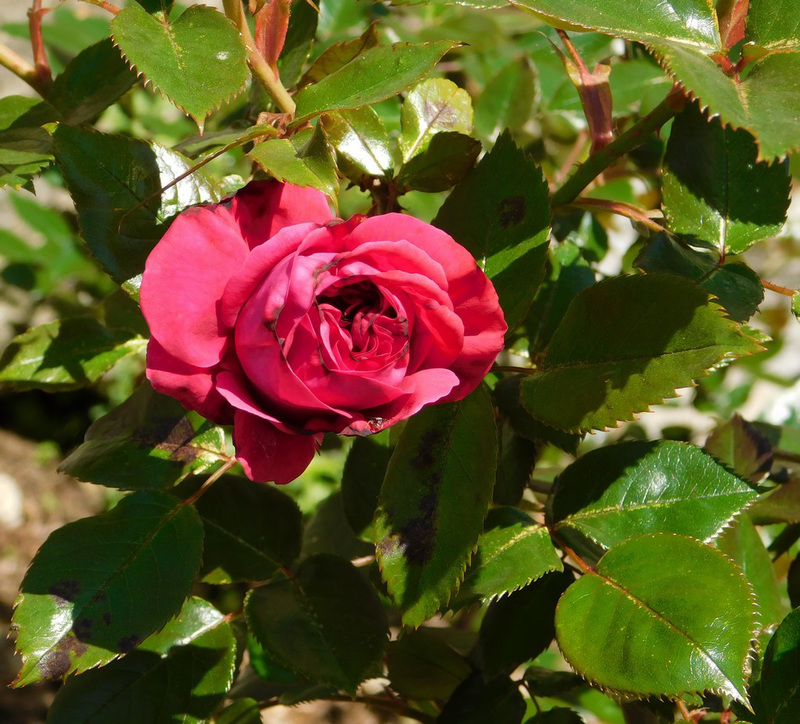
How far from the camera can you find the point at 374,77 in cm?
51

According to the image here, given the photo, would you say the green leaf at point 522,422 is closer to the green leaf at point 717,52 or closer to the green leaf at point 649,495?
the green leaf at point 649,495

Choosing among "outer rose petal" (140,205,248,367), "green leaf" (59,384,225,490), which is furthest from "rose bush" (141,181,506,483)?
"green leaf" (59,384,225,490)

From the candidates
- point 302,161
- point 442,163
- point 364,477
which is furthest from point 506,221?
point 364,477

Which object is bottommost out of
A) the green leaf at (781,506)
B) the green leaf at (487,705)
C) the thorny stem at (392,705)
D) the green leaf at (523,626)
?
the thorny stem at (392,705)

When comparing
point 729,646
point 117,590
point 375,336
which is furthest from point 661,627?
point 117,590

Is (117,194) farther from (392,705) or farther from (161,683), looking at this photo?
(392,705)

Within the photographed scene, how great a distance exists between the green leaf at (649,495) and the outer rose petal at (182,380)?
306 millimetres

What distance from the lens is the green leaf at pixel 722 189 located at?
637 millimetres

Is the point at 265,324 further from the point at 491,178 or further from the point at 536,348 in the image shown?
the point at 536,348

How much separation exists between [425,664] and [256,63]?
561 millimetres

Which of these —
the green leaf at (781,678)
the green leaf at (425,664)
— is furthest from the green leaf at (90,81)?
the green leaf at (781,678)

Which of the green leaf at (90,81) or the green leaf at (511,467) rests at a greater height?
the green leaf at (90,81)

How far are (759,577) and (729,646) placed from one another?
309 mm

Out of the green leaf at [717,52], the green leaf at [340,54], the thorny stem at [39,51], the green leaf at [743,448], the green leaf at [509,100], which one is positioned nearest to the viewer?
the green leaf at [717,52]
